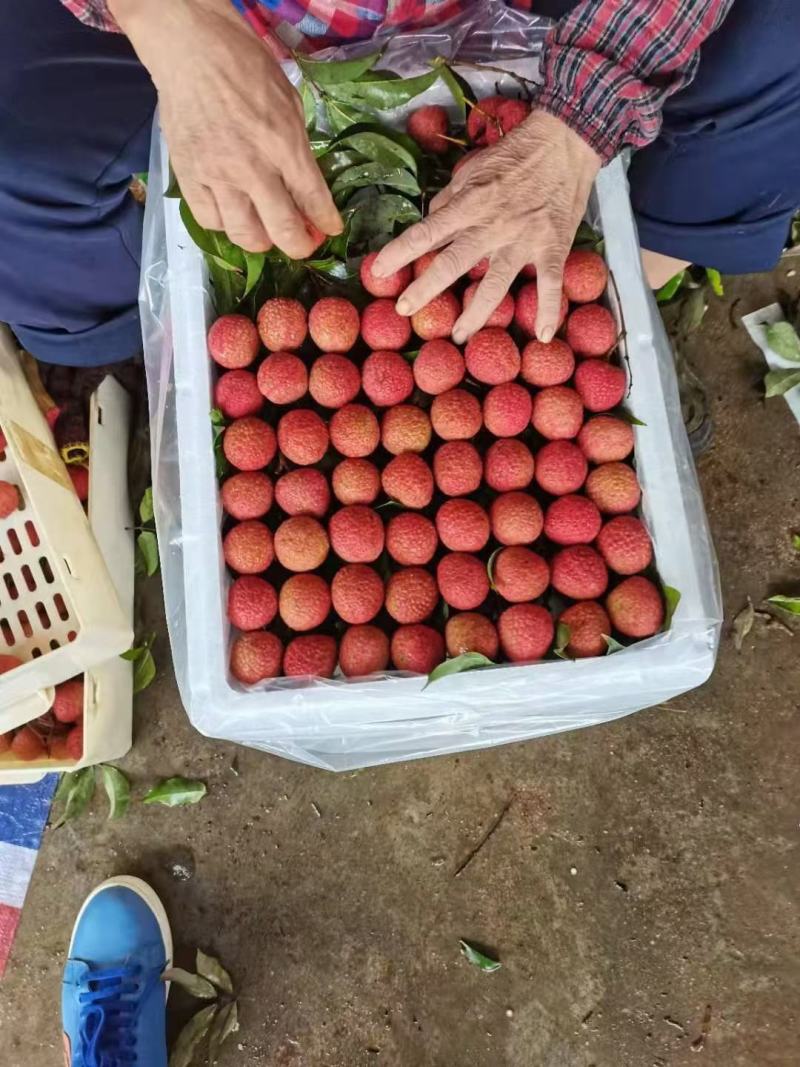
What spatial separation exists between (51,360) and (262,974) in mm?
866

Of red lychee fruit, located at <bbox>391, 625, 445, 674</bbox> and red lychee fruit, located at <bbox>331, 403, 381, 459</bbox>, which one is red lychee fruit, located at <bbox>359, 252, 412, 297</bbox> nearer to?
red lychee fruit, located at <bbox>331, 403, 381, 459</bbox>

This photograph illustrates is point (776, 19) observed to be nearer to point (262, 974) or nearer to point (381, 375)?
point (381, 375)

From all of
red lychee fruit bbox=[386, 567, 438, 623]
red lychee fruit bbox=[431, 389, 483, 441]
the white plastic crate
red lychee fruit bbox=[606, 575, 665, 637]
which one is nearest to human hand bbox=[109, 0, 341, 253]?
red lychee fruit bbox=[431, 389, 483, 441]

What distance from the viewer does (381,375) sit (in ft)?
2.69

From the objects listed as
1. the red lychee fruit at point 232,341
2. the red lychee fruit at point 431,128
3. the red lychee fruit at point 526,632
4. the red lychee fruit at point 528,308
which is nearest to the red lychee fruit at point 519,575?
the red lychee fruit at point 526,632

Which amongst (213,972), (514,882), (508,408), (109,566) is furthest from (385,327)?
(213,972)

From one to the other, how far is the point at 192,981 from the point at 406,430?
819 mm

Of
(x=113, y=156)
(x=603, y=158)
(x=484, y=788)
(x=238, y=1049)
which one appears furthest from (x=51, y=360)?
(x=238, y=1049)

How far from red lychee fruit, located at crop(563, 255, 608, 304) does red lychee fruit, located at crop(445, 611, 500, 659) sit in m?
0.33

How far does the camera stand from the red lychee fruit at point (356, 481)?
805 millimetres

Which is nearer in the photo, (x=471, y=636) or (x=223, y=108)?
(x=223, y=108)

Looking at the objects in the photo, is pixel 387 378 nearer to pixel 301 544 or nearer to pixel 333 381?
pixel 333 381

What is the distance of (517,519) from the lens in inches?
30.7

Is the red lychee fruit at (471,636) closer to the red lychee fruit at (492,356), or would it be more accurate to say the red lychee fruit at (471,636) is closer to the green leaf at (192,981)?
the red lychee fruit at (492,356)
